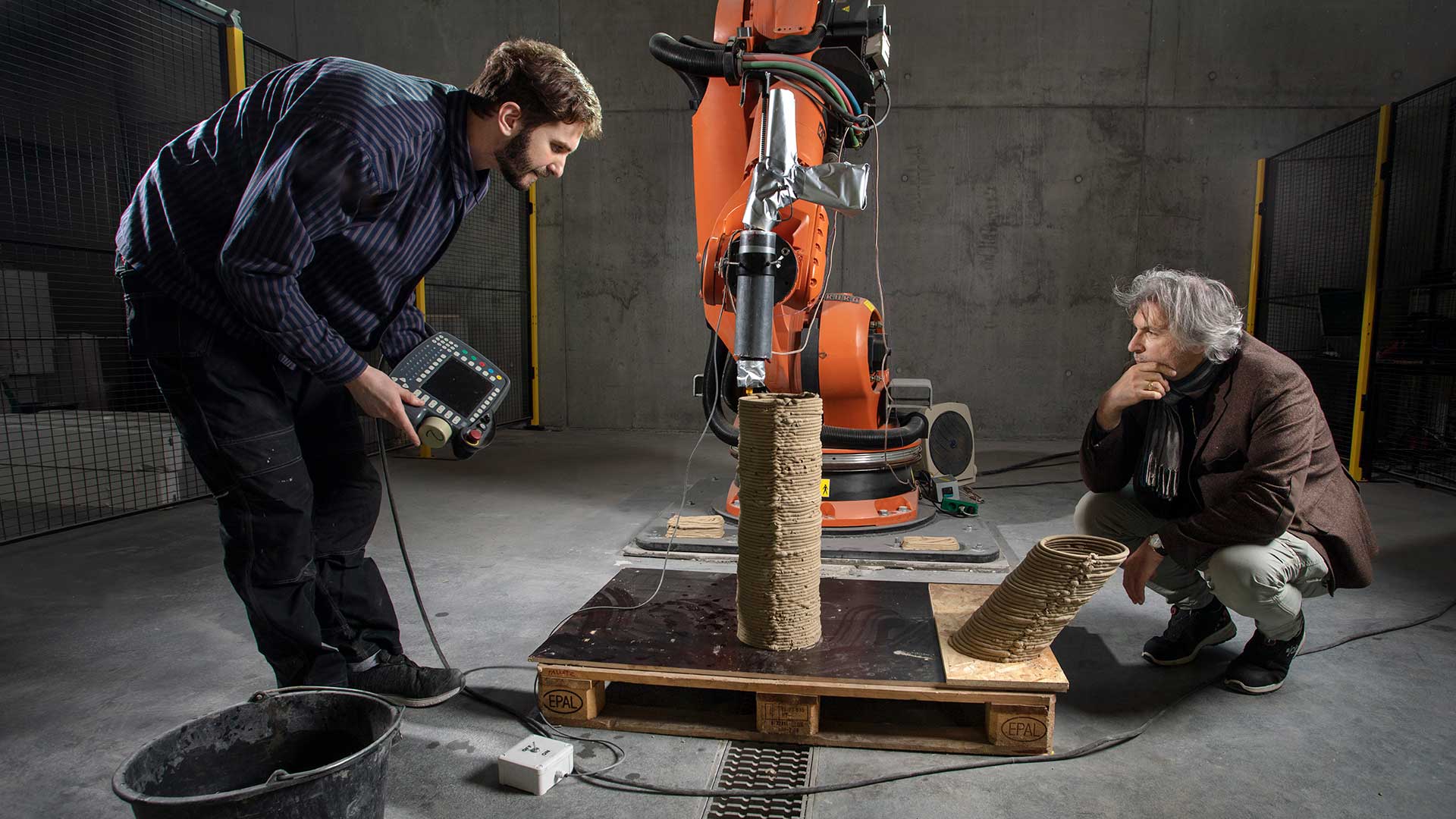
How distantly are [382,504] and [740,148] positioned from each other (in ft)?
8.11

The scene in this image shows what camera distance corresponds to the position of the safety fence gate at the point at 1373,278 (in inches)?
190

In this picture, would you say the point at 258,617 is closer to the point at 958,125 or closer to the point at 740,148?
the point at 740,148

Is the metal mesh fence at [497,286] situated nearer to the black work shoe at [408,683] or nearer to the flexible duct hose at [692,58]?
the flexible duct hose at [692,58]

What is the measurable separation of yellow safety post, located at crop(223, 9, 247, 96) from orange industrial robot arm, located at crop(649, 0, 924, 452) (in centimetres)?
230

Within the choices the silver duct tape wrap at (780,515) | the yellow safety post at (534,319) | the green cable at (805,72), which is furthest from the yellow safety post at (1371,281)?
the yellow safety post at (534,319)

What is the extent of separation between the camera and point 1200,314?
196 cm

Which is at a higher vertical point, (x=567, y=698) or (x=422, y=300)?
(x=422, y=300)

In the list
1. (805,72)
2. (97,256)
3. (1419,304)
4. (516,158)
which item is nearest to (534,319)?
(97,256)

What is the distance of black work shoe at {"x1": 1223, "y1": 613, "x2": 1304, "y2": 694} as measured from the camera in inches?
80.4

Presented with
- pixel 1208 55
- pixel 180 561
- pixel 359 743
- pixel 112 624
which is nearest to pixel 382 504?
pixel 180 561

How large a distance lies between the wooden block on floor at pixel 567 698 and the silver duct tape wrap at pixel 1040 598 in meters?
0.84

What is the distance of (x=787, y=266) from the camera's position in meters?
2.74

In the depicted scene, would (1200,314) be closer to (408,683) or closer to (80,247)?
(408,683)

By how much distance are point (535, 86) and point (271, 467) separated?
36.3 inches
